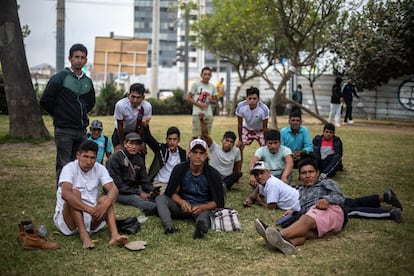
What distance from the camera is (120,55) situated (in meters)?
30.0

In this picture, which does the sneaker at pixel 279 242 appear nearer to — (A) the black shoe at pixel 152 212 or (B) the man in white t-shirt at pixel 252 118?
(A) the black shoe at pixel 152 212

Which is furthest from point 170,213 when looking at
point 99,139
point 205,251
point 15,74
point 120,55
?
point 120,55

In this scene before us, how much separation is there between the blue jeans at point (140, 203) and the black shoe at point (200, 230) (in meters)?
0.90

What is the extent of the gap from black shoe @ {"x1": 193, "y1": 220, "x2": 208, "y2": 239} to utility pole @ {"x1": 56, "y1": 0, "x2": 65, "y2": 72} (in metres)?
13.5

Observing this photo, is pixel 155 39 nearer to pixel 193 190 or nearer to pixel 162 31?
pixel 193 190

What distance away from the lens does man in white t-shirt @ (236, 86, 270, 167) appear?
8.67m

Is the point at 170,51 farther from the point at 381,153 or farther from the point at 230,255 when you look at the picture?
the point at 230,255

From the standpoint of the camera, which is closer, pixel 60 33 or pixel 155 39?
pixel 60 33

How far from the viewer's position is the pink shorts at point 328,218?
17.1 ft

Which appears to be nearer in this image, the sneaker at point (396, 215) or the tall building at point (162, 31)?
the sneaker at point (396, 215)

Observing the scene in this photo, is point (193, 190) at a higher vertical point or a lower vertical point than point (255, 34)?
lower

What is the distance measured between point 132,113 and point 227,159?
161 centimetres

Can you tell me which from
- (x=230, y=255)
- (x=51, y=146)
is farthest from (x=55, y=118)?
(x=51, y=146)

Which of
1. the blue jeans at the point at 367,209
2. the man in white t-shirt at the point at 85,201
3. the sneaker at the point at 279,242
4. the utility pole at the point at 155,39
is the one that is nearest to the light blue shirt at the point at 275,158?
the blue jeans at the point at 367,209
